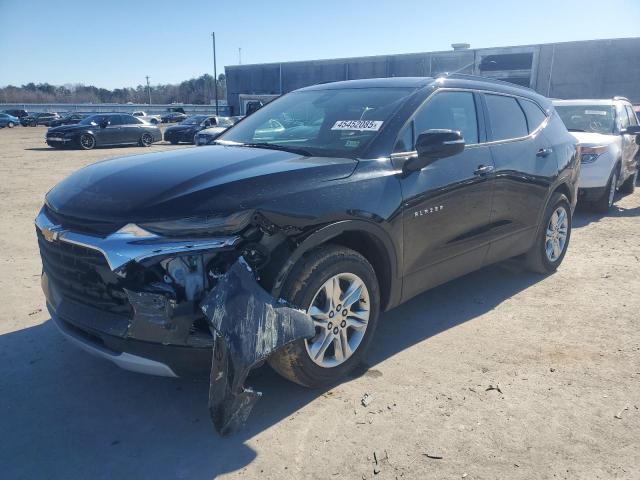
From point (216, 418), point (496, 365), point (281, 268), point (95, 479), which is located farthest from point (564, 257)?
point (95, 479)

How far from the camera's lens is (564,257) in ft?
19.8

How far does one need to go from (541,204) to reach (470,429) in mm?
2876

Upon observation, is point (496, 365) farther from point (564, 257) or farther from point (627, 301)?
point (564, 257)

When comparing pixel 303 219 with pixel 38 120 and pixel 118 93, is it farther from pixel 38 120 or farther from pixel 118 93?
pixel 118 93

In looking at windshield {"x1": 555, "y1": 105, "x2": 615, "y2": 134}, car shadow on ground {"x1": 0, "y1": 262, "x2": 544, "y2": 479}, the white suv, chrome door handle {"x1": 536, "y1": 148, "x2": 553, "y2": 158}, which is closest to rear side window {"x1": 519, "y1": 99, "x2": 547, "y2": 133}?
chrome door handle {"x1": 536, "y1": 148, "x2": 553, "y2": 158}

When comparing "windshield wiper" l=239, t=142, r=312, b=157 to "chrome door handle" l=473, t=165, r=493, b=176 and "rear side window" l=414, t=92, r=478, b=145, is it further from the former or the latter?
"chrome door handle" l=473, t=165, r=493, b=176

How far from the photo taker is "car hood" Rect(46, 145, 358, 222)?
263cm

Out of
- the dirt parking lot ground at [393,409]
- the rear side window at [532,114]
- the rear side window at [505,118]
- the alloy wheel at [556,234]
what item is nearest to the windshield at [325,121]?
the rear side window at [505,118]

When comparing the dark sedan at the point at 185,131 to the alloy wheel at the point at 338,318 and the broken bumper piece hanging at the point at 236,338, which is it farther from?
the broken bumper piece hanging at the point at 236,338

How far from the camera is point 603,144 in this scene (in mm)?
8336

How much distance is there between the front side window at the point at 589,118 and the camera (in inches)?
366

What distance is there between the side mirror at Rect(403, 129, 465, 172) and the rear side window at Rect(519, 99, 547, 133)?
6.07ft

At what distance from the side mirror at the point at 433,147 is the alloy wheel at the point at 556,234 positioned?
236cm

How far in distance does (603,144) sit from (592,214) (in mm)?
1172
